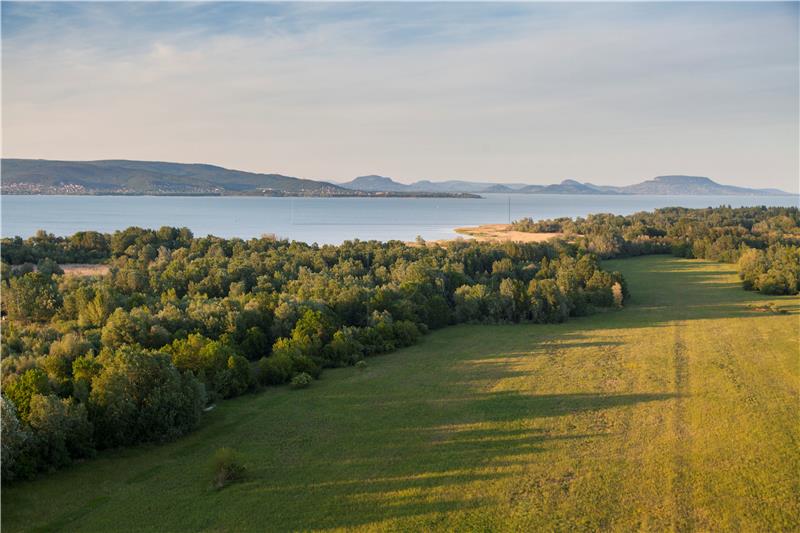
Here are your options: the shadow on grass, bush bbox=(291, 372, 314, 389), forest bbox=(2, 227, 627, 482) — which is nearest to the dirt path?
the shadow on grass

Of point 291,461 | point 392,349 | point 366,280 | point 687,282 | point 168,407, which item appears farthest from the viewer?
point 687,282

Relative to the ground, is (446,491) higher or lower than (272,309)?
lower

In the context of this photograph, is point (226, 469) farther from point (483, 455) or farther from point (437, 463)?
point (483, 455)

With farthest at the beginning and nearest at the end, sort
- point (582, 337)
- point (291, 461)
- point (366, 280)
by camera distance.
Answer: point (366, 280) → point (582, 337) → point (291, 461)

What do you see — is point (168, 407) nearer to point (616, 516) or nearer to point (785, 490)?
point (616, 516)

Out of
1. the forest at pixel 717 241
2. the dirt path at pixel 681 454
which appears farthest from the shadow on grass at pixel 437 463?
the forest at pixel 717 241

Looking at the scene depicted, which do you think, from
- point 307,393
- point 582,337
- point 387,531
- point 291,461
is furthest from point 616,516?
point 582,337

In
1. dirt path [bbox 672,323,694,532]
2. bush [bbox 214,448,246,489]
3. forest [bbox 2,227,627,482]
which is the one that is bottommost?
dirt path [bbox 672,323,694,532]

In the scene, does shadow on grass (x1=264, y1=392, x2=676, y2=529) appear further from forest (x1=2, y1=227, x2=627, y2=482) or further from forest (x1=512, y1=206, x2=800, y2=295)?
forest (x1=512, y1=206, x2=800, y2=295)

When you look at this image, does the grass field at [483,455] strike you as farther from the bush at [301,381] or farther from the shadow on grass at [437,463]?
the bush at [301,381]
